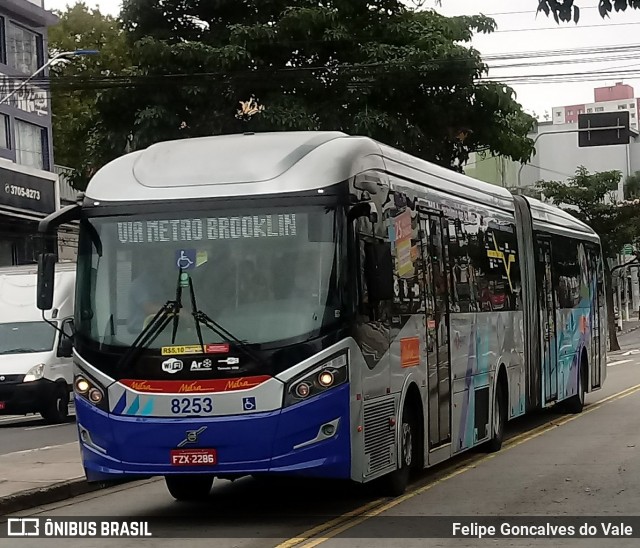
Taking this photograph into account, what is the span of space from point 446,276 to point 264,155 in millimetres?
3516

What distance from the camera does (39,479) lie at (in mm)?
14125

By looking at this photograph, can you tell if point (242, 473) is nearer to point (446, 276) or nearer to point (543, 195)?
point (446, 276)

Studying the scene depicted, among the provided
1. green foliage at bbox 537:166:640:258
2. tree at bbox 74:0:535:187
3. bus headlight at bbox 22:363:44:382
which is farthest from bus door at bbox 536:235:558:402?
green foliage at bbox 537:166:640:258

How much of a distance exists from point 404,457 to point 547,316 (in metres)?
8.26

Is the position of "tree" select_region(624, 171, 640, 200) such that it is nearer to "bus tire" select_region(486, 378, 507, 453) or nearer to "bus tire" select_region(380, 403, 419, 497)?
"bus tire" select_region(486, 378, 507, 453)

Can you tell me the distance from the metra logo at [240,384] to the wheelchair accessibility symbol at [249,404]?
0.34 ft

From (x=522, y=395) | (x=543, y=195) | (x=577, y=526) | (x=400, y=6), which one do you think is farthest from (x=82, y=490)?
(x=543, y=195)

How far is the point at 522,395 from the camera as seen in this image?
18234mm

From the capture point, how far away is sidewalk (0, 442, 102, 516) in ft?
42.0

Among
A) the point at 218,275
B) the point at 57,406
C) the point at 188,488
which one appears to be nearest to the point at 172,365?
the point at 218,275

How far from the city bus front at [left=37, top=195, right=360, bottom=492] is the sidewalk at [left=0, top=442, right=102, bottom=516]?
1905mm

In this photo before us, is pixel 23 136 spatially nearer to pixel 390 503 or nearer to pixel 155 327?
pixel 390 503

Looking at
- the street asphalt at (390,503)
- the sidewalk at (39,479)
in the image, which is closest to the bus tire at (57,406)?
the sidewalk at (39,479)

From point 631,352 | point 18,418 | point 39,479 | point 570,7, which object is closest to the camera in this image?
point 570,7
